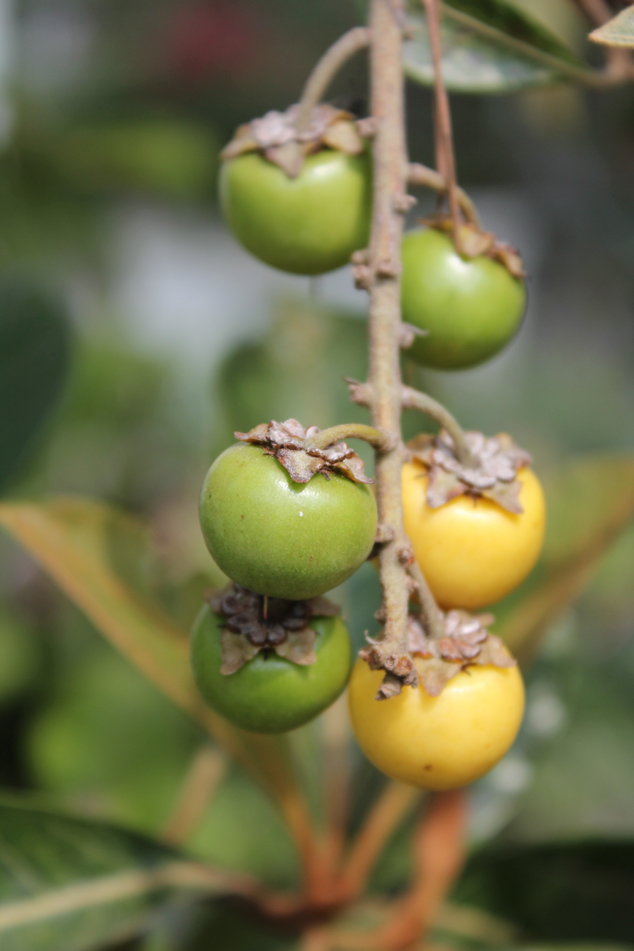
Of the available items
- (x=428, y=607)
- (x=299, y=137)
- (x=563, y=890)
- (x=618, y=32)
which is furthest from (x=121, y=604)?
(x=618, y=32)

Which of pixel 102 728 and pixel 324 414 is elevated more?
pixel 324 414

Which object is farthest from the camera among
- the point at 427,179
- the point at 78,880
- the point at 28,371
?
the point at 28,371

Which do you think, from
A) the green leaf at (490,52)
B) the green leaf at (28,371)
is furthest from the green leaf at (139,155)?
the green leaf at (490,52)

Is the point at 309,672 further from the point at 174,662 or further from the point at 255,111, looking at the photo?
the point at 255,111

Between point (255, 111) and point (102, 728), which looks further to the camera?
point (255, 111)

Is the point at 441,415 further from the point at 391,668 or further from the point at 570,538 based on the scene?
the point at 570,538

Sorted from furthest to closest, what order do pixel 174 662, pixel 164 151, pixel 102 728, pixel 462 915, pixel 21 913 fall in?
pixel 164 151
pixel 102 728
pixel 462 915
pixel 174 662
pixel 21 913

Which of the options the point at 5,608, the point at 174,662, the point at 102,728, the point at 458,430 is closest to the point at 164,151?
the point at 5,608
